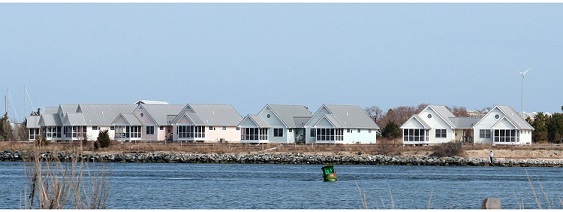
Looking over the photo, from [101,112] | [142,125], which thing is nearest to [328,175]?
[142,125]

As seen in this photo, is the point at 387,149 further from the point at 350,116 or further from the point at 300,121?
the point at 300,121

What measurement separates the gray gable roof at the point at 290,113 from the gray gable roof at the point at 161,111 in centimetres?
870

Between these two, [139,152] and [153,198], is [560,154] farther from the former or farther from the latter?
[153,198]

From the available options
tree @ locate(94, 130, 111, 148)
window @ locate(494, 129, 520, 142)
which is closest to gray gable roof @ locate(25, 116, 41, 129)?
tree @ locate(94, 130, 111, 148)

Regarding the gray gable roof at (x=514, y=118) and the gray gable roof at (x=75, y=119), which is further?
the gray gable roof at (x=75, y=119)

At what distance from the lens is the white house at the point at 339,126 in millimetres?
79375

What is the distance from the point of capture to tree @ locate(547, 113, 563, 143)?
278ft

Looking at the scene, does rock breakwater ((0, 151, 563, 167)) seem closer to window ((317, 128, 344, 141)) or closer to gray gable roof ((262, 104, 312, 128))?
window ((317, 128, 344, 141))

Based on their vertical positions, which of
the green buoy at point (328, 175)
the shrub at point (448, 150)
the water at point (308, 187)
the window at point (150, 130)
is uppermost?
the window at point (150, 130)

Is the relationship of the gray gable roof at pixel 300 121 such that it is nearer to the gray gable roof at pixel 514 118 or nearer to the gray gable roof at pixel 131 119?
the gray gable roof at pixel 131 119

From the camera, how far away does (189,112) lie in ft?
271

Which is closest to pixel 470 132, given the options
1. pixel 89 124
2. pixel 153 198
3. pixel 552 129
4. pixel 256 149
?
pixel 552 129

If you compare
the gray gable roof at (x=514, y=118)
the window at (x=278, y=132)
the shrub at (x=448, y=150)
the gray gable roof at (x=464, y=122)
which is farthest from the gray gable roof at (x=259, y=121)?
the gray gable roof at (x=514, y=118)

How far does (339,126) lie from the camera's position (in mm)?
78750
